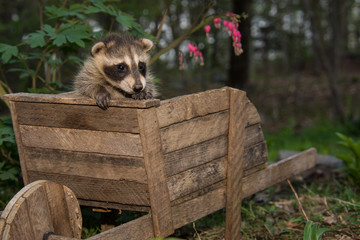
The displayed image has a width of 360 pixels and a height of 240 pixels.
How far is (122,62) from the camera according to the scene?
10.4 ft

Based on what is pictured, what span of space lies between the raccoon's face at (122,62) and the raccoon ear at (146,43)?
8 centimetres

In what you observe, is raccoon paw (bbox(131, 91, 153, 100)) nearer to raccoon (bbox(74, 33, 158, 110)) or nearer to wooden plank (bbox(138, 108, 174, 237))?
raccoon (bbox(74, 33, 158, 110))

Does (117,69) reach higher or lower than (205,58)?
higher

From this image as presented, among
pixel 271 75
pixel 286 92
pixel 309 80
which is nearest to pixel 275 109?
pixel 286 92

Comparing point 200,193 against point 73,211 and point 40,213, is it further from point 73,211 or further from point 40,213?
point 40,213

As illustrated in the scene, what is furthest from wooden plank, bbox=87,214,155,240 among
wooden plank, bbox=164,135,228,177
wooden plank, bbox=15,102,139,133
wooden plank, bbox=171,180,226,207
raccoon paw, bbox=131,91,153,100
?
raccoon paw, bbox=131,91,153,100

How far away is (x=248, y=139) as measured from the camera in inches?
133

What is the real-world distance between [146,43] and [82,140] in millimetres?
1201

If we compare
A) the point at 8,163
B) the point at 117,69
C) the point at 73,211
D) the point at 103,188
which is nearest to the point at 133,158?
the point at 103,188

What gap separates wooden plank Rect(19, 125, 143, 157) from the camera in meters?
2.52

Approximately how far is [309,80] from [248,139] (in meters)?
14.8

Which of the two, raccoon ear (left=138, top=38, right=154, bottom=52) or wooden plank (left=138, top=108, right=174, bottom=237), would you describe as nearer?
wooden plank (left=138, top=108, right=174, bottom=237)

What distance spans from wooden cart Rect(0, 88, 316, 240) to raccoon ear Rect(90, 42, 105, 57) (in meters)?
0.60

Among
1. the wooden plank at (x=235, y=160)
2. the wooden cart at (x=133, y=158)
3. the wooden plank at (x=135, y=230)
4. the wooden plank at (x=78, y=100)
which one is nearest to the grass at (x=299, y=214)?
the wooden plank at (x=235, y=160)
